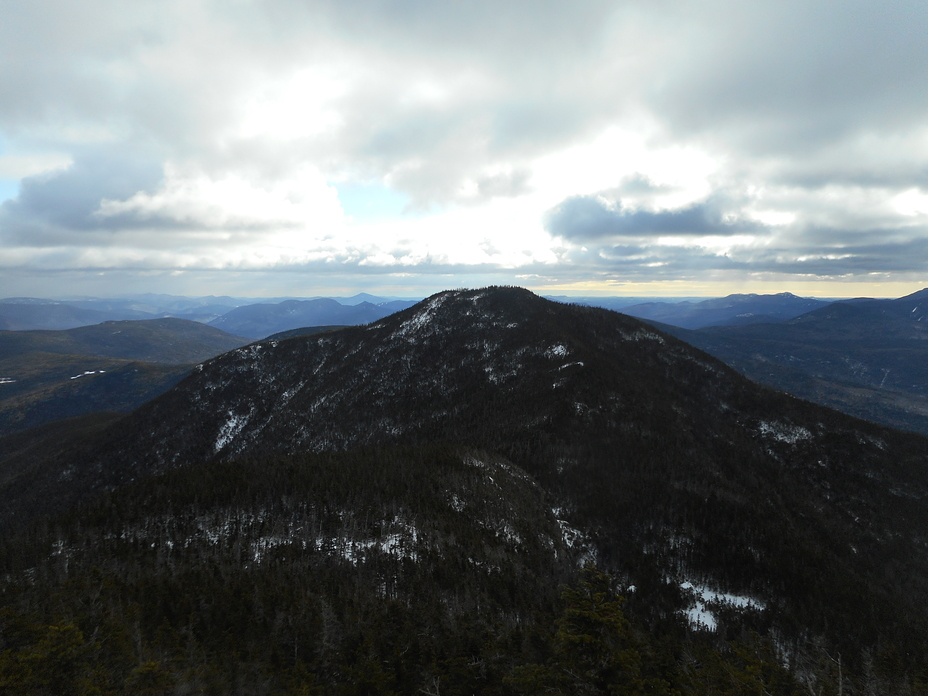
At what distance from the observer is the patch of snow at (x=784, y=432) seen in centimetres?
13100

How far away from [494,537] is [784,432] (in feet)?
407

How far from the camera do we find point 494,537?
72125 millimetres

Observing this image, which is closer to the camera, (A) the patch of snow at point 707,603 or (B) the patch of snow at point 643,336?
(A) the patch of snow at point 707,603

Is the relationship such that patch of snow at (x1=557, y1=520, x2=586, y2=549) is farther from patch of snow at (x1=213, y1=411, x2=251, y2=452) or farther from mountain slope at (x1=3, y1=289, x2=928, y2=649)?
patch of snow at (x1=213, y1=411, x2=251, y2=452)

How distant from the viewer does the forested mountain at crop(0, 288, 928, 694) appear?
30.5m

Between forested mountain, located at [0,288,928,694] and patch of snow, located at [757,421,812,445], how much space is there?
1175 mm

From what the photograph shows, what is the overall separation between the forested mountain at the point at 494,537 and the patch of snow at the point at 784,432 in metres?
1.18

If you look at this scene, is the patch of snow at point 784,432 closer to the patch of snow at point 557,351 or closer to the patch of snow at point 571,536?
the patch of snow at point 557,351

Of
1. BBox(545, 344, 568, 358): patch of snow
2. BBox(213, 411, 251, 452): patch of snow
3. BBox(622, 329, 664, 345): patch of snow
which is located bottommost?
BBox(213, 411, 251, 452): patch of snow

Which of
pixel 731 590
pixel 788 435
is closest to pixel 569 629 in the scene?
pixel 731 590

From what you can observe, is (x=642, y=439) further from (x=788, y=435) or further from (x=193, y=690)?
(x=193, y=690)

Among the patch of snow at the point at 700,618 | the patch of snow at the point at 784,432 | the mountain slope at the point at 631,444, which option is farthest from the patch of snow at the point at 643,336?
the patch of snow at the point at 700,618

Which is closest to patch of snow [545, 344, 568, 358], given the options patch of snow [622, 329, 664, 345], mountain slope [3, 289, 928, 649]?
mountain slope [3, 289, 928, 649]

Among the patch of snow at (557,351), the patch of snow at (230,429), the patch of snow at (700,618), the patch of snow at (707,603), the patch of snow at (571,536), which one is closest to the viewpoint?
the patch of snow at (700,618)
